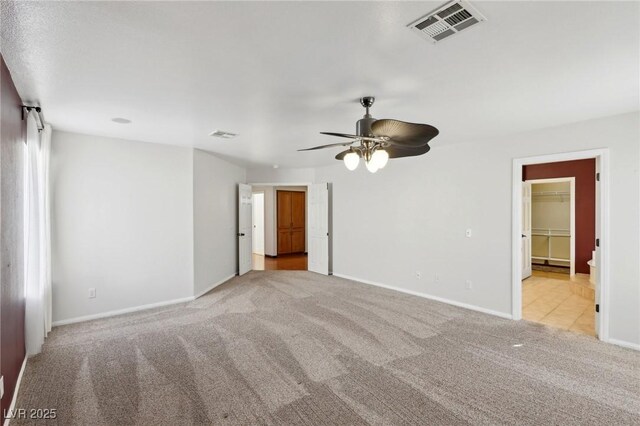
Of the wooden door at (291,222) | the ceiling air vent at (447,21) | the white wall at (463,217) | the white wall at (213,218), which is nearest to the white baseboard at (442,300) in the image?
the white wall at (463,217)

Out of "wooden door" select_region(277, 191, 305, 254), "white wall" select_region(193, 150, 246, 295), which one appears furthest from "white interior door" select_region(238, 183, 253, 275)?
"wooden door" select_region(277, 191, 305, 254)

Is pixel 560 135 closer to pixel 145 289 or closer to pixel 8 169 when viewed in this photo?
pixel 8 169

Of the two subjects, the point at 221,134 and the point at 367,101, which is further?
the point at 221,134

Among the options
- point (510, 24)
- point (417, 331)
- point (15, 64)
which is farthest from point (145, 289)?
point (510, 24)

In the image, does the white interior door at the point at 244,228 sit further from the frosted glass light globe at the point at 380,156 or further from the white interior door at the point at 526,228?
the white interior door at the point at 526,228

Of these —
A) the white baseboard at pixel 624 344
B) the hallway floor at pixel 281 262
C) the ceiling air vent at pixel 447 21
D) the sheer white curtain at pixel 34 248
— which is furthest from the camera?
the hallway floor at pixel 281 262

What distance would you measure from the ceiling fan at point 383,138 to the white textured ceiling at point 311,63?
0.36m

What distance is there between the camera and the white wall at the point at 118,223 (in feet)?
12.7

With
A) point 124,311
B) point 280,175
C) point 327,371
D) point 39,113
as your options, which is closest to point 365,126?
point 327,371

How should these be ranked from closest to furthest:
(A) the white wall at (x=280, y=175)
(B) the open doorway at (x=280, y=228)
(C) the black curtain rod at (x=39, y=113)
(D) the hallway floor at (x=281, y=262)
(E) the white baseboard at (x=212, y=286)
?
1. (C) the black curtain rod at (x=39, y=113)
2. (E) the white baseboard at (x=212, y=286)
3. (A) the white wall at (x=280, y=175)
4. (D) the hallway floor at (x=281, y=262)
5. (B) the open doorway at (x=280, y=228)

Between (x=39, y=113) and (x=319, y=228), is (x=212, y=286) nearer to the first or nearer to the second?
(x=319, y=228)

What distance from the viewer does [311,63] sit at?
209 cm

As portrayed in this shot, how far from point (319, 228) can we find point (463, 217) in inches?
129

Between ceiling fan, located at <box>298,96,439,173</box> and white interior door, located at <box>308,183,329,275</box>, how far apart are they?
12.5 ft
